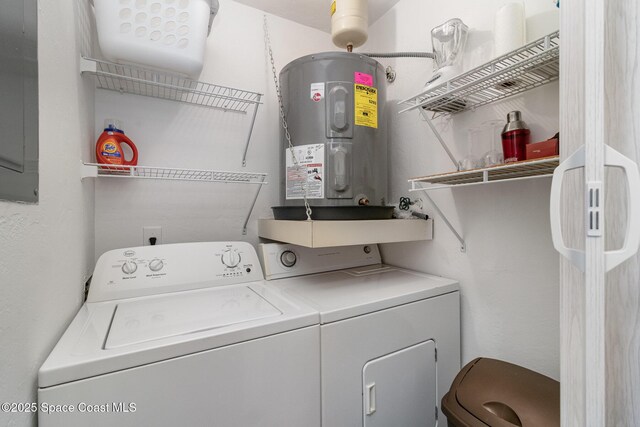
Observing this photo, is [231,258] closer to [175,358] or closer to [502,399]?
[175,358]

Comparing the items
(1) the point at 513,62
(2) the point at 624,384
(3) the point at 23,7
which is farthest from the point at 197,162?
(2) the point at 624,384

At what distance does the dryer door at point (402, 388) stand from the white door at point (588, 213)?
632 millimetres

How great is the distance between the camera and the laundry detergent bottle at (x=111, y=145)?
127 cm

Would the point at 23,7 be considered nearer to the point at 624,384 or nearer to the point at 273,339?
the point at 273,339

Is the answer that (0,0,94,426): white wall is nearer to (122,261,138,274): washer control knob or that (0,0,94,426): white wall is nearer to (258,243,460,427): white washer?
(122,261,138,274): washer control knob

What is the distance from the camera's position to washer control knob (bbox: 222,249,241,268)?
1.45 metres

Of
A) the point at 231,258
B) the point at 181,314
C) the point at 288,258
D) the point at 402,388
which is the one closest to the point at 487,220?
the point at 402,388

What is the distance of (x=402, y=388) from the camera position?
47.6 inches

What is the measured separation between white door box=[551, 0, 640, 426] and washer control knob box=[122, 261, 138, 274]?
1496 millimetres

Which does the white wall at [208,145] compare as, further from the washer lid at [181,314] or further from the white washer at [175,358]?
the washer lid at [181,314]

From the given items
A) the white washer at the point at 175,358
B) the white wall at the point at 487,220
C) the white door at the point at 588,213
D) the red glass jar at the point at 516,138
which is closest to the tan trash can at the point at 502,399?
the white wall at the point at 487,220

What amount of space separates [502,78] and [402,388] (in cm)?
132

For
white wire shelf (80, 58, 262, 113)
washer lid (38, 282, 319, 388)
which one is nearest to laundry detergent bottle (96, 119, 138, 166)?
white wire shelf (80, 58, 262, 113)

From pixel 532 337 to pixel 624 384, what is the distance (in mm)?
646
